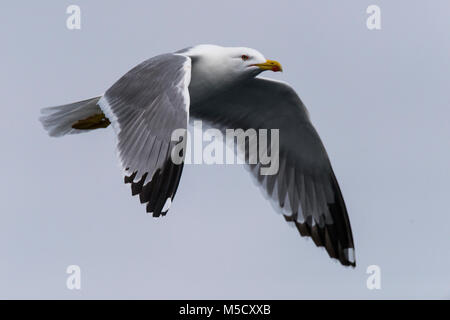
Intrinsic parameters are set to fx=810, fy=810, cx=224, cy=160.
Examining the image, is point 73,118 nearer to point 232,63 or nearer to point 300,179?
point 232,63

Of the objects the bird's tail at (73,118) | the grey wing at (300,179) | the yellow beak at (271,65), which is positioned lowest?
the grey wing at (300,179)

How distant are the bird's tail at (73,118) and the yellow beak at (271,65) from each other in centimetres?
123

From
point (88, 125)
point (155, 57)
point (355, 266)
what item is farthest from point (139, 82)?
point (355, 266)

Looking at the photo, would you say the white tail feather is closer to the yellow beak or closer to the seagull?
the seagull

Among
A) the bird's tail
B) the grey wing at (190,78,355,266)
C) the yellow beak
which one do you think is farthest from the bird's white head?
the bird's tail

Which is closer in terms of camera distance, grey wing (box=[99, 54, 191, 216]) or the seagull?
grey wing (box=[99, 54, 191, 216])

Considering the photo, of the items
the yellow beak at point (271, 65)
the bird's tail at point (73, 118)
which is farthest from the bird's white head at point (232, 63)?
the bird's tail at point (73, 118)

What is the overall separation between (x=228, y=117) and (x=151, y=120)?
4.81ft

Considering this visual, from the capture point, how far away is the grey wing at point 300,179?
588cm

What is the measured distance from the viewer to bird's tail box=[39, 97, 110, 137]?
19.0 feet

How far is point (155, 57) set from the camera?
5176 mm

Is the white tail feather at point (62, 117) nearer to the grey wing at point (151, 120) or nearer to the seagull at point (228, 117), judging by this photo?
the seagull at point (228, 117)

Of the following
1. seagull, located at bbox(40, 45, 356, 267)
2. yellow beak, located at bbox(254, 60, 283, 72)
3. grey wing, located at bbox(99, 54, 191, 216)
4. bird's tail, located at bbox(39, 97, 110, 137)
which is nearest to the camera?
grey wing, located at bbox(99, 54, 191, 216)

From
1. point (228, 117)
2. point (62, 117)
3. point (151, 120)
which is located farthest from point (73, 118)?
point (151, 120)
